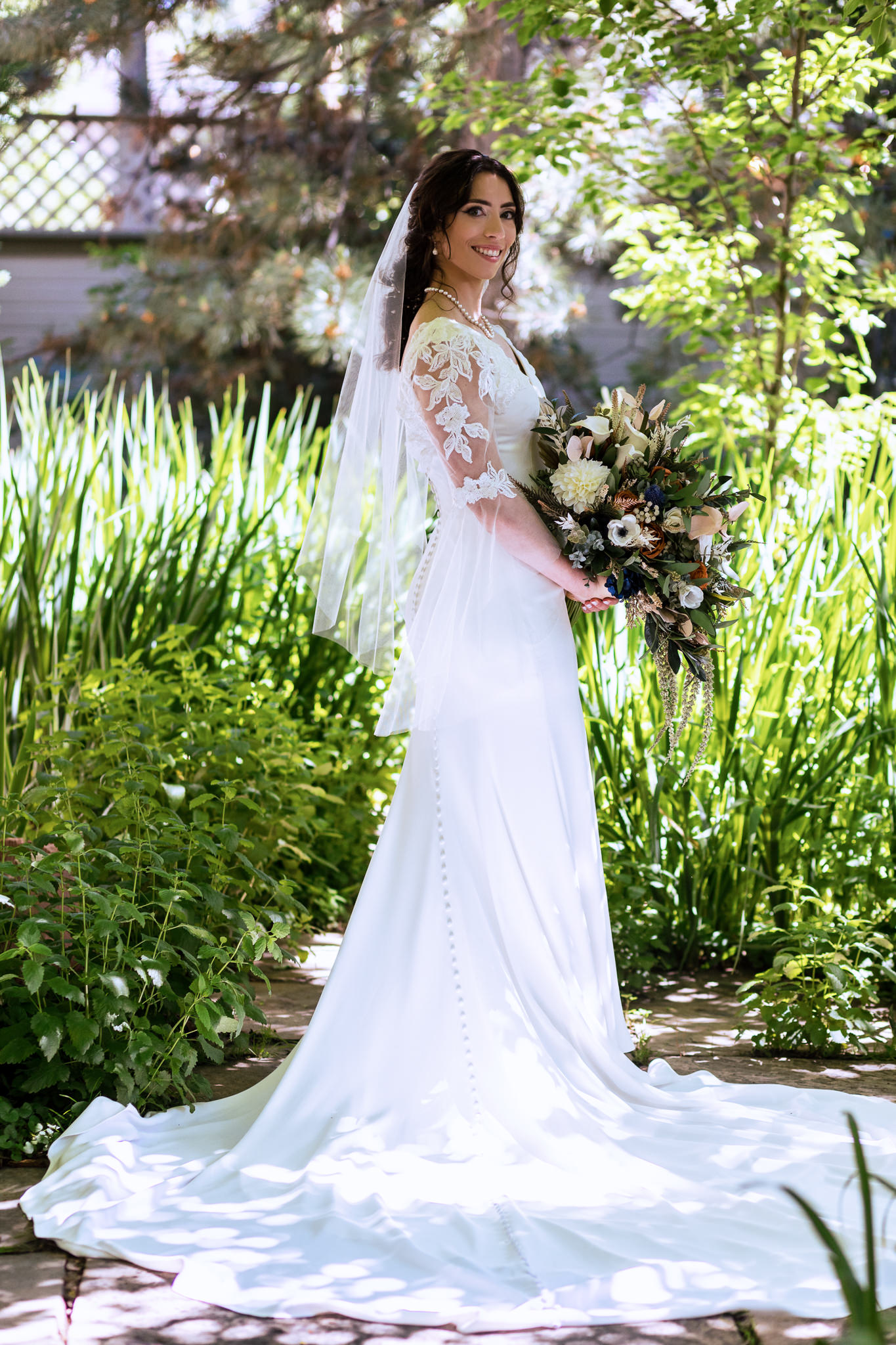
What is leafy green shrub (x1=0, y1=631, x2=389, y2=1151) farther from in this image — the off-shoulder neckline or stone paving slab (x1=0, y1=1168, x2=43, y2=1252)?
the off-shoulder neckline

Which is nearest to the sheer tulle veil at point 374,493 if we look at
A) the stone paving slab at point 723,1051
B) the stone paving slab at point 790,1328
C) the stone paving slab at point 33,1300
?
the stone paving slab at point 723,1051

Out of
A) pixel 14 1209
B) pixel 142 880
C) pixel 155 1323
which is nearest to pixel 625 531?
pixel 142 880

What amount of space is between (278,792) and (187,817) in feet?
1.23

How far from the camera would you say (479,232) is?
291 centimetres

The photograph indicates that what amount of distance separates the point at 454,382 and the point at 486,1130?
5.17 ft

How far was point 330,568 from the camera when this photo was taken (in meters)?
3.07

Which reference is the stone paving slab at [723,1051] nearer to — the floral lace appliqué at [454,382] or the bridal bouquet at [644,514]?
the bridal bouquet at [644,514]

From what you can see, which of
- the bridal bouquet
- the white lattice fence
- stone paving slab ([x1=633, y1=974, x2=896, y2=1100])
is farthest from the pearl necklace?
the white lattice fence

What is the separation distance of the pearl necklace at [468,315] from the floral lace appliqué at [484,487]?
1.24 feet

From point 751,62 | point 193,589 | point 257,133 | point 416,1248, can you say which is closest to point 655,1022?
point 416,1248

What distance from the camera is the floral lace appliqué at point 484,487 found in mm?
2734

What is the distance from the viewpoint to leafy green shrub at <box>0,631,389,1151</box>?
2883 mm

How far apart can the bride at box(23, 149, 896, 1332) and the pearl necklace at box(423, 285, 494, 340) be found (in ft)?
0.04

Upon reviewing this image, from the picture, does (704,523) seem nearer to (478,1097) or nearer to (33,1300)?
(478,1097)
